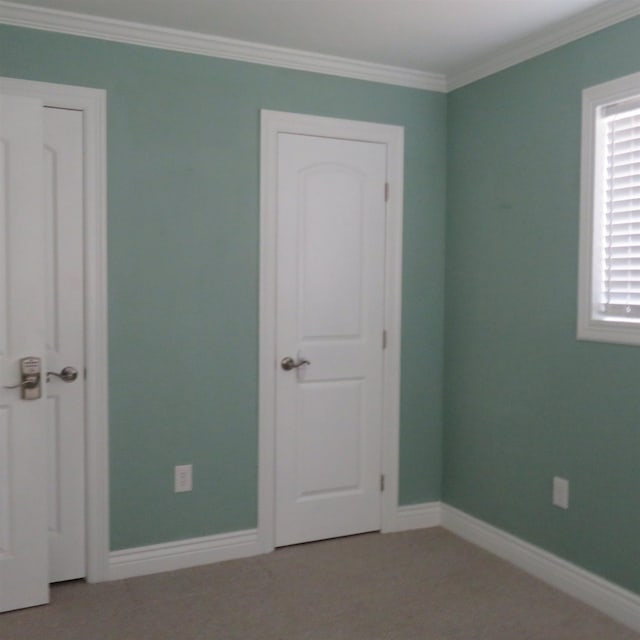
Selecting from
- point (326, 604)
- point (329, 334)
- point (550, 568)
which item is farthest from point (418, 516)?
point (329, 334)

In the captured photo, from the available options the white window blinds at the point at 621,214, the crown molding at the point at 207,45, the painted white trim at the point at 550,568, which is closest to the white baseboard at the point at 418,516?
the painted white trim at the point at 550,568

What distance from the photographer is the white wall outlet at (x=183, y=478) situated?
3.13m

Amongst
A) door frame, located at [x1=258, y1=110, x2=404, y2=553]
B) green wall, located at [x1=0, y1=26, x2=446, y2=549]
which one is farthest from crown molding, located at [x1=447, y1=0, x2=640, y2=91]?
green wall, located at [x1=0, y1=26, x2=446, y2=549]

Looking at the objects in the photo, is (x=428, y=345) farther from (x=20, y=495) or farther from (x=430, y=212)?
(x=20, y=495)

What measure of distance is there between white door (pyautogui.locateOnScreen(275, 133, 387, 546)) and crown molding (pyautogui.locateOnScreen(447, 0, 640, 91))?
1.95 ft

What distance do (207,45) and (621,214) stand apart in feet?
6.38

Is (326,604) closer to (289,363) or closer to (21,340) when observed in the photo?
(289,363)

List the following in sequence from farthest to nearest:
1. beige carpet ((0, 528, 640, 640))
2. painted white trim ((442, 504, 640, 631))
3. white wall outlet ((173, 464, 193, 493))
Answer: white wall outlet ((173, 464, 193, 493)), painted white trim ((442, 504, 640, 631)), beige carpet ((0, 528, 640, 640))

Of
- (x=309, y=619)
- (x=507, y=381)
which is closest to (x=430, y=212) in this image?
(x=507, y=381)

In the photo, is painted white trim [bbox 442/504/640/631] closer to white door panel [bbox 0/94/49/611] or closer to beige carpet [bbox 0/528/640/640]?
beige carpet [bbox 0/528/640/640]

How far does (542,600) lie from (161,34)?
9.68ft

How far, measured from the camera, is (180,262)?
3.09 metres

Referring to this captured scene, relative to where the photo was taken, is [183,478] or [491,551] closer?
[183,478]

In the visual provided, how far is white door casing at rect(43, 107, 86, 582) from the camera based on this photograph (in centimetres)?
286
